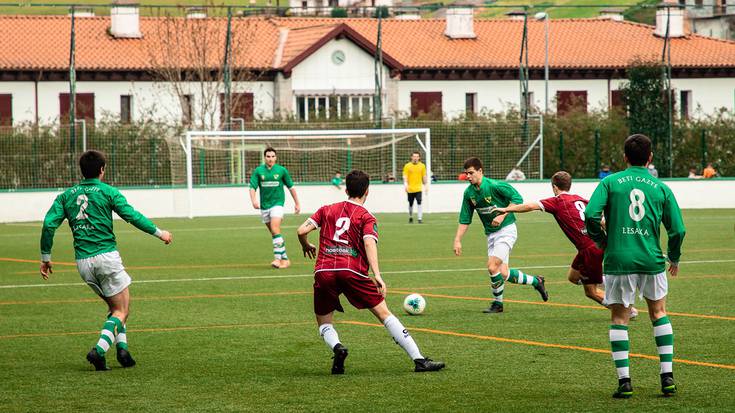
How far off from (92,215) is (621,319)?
15.1 feet

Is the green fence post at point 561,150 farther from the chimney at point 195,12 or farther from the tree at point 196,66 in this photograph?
the chimney at point 195,12

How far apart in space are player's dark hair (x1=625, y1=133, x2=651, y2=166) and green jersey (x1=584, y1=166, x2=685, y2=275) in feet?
0.20

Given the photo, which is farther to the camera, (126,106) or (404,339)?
(126,106)

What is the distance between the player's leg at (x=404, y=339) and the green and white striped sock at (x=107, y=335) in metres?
2.26

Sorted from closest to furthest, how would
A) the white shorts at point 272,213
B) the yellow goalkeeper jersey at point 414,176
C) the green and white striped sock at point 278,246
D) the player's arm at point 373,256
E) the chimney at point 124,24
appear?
1. the player's arm at point 373,256
2. the green and white striped sock at point 278,246
3. the white shorts at point 272,213
4. the yellow goalkeeper jersey at point 414,176
5. the chimney at point 124,24

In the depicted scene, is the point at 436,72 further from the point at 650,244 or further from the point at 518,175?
the point at 650,244

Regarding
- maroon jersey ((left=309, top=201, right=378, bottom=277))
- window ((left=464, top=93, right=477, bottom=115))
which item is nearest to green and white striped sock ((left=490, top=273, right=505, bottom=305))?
maroon jersey ((left=309, top=201, right=378, bottom=277))

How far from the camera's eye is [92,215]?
10.2 meters

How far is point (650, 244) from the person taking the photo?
8.46 metres

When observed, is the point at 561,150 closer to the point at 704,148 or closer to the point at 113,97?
the point at 704,148

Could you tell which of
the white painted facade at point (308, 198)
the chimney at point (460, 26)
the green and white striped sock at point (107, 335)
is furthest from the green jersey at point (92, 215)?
the chimney at point (460, 26)

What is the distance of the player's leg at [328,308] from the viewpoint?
9.63m

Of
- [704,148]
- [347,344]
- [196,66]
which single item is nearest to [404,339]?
[347,344]

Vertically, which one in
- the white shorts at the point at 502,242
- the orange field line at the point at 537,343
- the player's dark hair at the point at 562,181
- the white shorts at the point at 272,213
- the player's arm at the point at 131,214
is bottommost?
the orange field line at the point at 537,343
